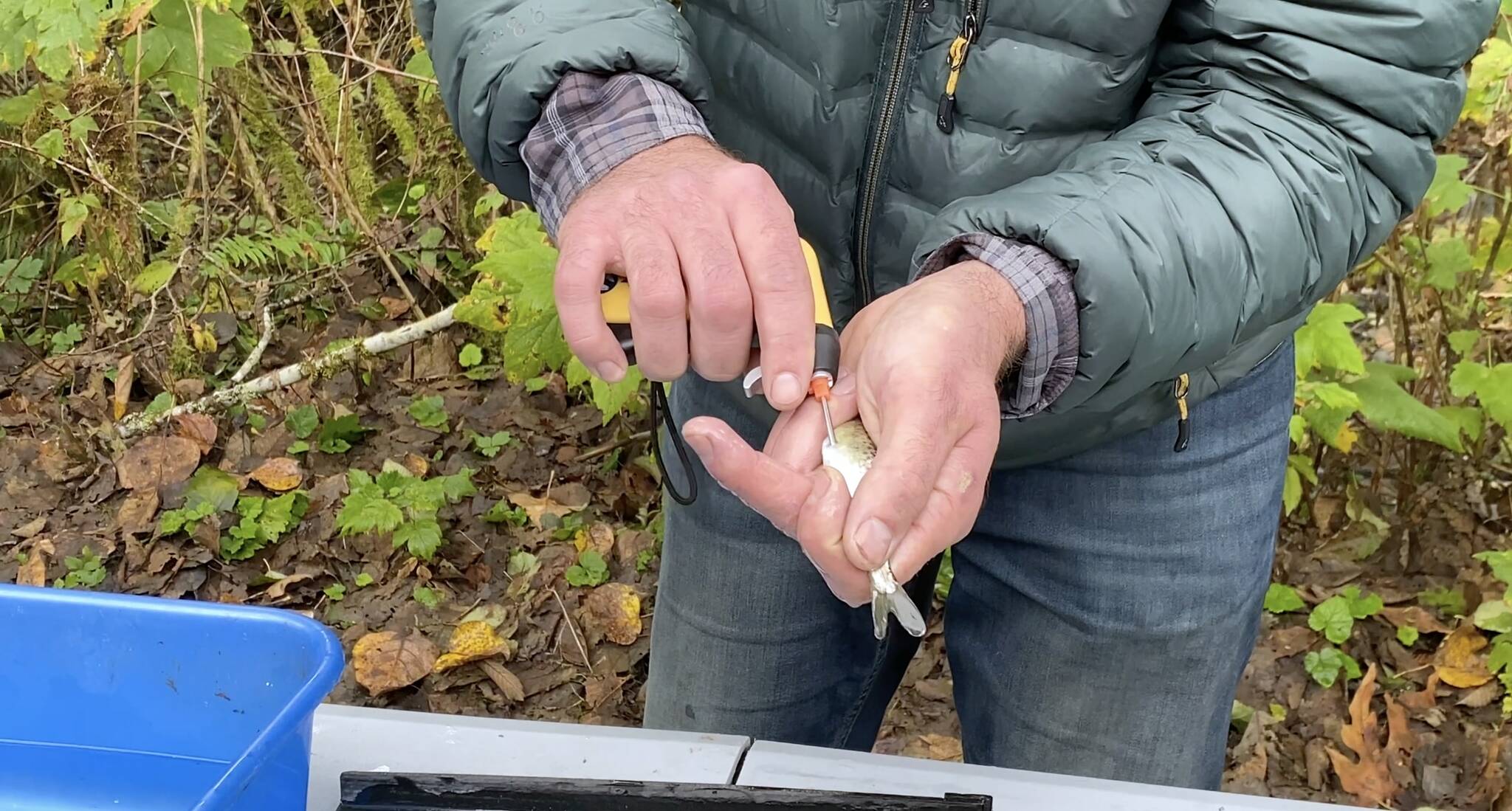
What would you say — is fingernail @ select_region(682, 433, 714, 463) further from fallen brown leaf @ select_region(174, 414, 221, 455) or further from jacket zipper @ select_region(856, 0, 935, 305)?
fallen brown leaf @ select_region(174, 414, 221, 455)

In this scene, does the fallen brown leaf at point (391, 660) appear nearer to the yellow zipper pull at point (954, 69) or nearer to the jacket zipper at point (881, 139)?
the jacket zipper at point (881, 139)

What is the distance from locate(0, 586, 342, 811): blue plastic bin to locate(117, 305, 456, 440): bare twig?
2.03m

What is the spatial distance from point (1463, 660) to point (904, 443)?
225 centimetres

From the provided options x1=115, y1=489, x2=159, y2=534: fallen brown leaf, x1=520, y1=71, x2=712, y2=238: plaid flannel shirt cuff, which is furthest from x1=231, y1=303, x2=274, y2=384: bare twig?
x1=520, y1=71, x2=712, y2=238: plaid flannel shirt cuff

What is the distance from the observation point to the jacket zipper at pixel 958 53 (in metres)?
1.13

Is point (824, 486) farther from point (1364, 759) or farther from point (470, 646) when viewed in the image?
point (1364, 759)

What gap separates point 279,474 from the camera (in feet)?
9.41

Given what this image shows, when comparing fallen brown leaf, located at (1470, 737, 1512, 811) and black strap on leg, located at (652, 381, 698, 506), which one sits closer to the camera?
black strap on leg, located at (652, 381, 698, 506)

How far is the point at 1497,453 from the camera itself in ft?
9.41

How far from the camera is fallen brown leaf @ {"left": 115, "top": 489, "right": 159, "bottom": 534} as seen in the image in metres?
2.75

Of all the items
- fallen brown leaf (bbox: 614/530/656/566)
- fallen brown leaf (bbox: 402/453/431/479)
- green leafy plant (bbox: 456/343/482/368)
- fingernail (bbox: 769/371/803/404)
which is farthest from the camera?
green leafy plant (bbox: 456/343/482/368)

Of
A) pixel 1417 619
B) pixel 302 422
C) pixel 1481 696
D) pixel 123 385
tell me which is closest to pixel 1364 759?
pixel 1481 696

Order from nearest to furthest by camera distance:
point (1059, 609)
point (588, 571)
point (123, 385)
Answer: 1. point (1059, 609)
2. point (588, 571)
3. point (123, 385)

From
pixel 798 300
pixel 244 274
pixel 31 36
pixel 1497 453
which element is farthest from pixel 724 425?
pixel 244 274
